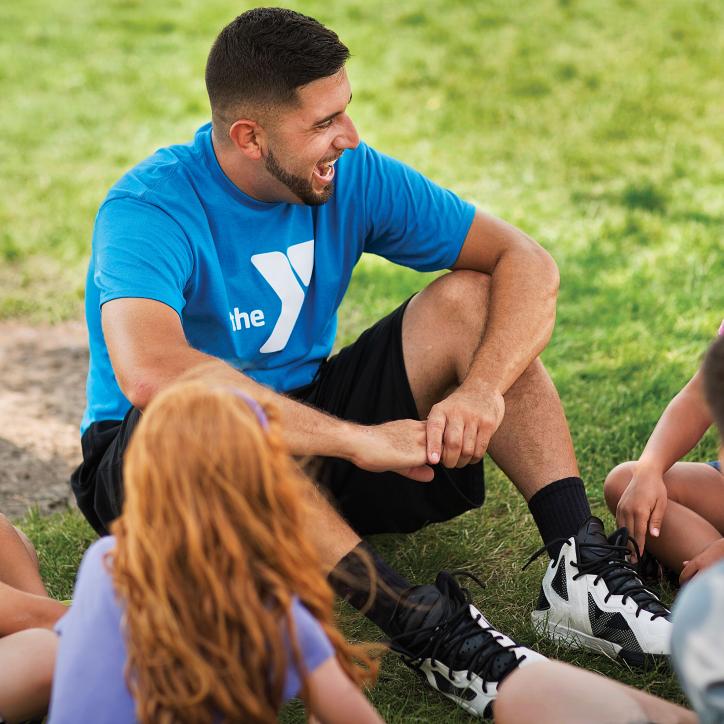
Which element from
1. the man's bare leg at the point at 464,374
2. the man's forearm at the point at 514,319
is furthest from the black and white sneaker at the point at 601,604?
the man's forearm at the point at 514,319

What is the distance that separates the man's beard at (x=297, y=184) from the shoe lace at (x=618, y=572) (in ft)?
3.60

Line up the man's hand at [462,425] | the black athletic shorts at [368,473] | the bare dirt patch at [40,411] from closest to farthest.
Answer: the man's hand at [462,425] → the black athletic shorts at [368,473] → the bare dirt patch at [40,411]

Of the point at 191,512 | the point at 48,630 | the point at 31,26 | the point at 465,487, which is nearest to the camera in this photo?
the point at 191,512

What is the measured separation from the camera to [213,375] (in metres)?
2.31

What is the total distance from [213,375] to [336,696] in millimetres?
862

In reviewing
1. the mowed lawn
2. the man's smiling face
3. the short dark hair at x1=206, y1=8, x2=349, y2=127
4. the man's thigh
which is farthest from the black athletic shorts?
the short dark hair at x1=206, y1=8, x2=349, y2=127

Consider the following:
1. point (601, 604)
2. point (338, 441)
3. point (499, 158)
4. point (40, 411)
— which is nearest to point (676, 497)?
point (601, 604)

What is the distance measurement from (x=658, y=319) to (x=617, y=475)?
6.16 feet

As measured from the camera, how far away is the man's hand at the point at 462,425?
8.20 feet

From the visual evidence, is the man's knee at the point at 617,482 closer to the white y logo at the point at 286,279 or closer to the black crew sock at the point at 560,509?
the black crew sock at the point at 560,509

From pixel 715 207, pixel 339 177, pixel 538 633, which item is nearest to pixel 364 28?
pixel 715 207

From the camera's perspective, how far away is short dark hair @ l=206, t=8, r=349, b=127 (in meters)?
2.78

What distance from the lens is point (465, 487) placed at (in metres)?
2.80

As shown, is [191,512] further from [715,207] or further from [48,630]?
[715,207]
